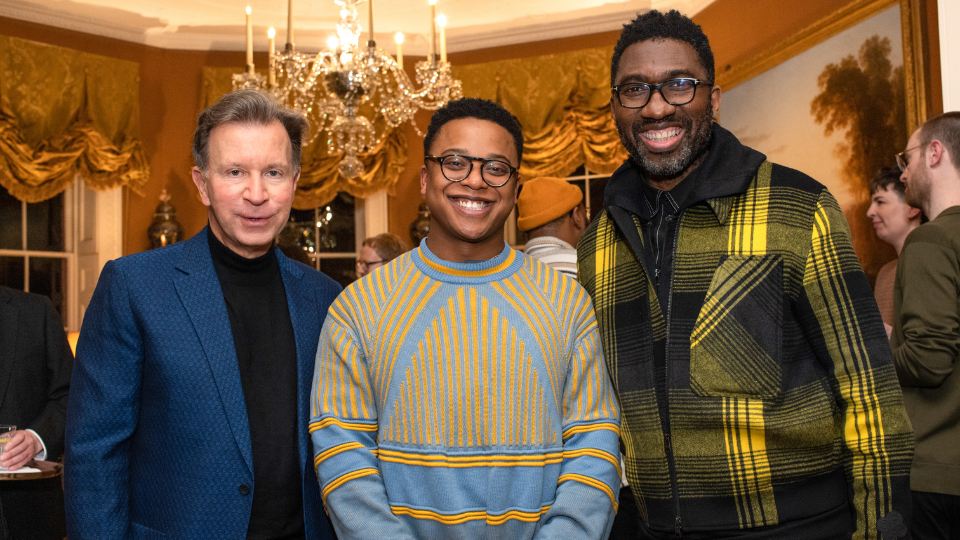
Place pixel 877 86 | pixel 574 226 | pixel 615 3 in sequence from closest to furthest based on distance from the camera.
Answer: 1. pixel 574 226
2. pixel 877 86
3. pixel 615 3

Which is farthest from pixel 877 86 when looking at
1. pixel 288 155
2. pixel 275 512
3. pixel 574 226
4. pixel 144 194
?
pixel 144 194

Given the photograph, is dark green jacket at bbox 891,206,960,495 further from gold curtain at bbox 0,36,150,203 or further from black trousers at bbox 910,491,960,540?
gold curtain at bbox 0,36,150,203

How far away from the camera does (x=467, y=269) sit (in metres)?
1.53

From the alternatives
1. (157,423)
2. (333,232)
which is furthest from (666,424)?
(333,232)

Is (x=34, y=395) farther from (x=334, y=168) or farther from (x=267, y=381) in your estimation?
(x=334, y=168)

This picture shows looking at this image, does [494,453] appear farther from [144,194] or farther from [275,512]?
[144,194]

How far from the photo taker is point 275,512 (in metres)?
1.54

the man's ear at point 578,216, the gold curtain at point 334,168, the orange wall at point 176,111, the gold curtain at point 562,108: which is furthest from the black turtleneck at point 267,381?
the orange wall at point 176,111

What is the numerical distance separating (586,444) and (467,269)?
0.42 metres

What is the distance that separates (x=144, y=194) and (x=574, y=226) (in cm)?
426

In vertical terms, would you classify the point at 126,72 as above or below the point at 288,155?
above

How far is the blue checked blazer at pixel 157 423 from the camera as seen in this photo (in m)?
1.49

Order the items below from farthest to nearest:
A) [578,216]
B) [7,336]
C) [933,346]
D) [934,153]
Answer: [578,216], [934,153], [7,336], [933,346]

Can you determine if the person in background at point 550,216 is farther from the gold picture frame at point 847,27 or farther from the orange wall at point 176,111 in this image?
the orange wall at point 176,111
